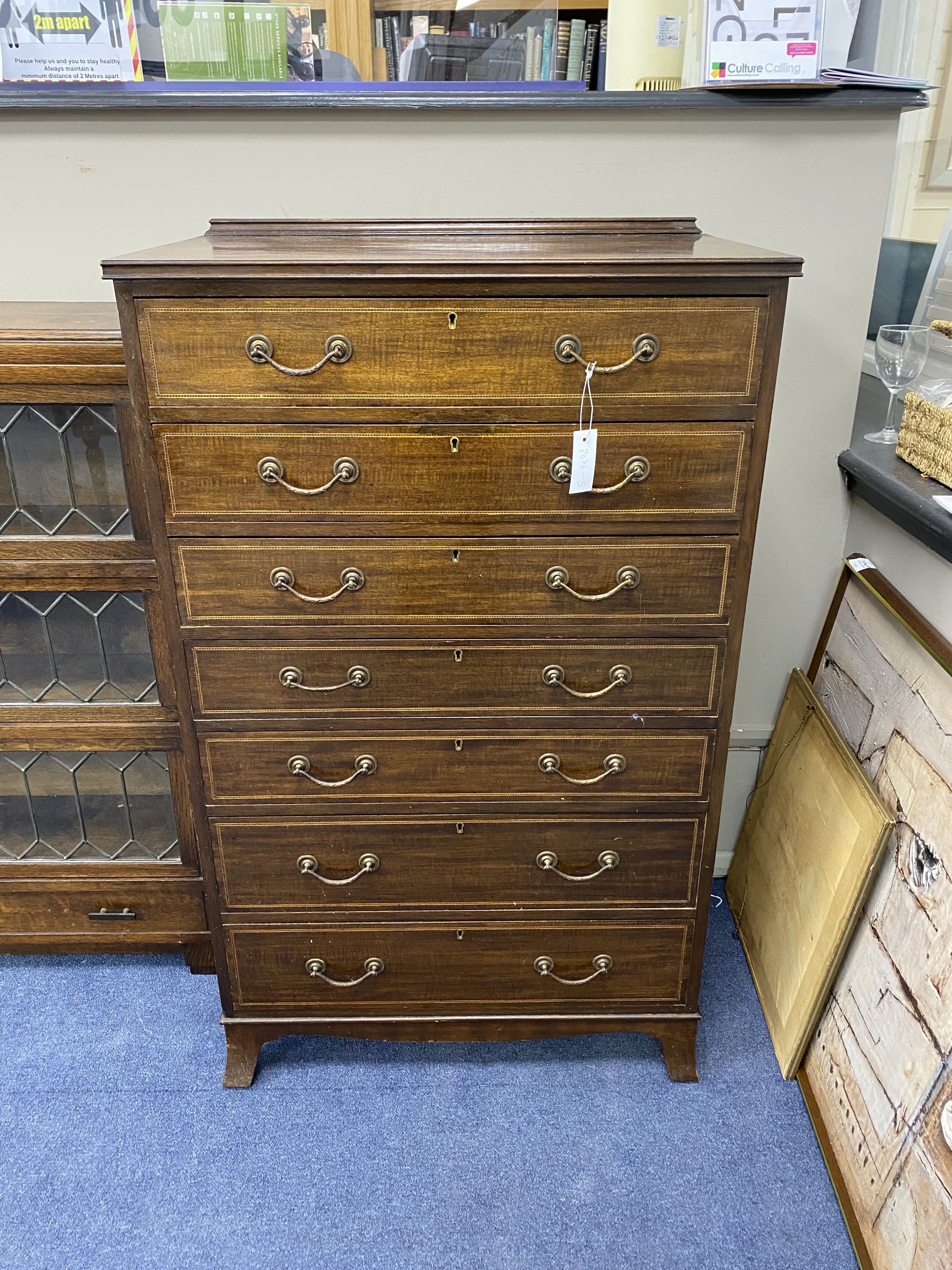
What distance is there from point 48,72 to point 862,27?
1530 mm

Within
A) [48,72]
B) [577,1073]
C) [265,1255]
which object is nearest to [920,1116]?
[577,1073]

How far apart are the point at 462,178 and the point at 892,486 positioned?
0.92 metres

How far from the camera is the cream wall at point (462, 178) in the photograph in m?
1.62

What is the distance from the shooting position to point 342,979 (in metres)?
1.61

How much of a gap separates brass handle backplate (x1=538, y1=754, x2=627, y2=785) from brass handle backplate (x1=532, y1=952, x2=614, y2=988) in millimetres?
347

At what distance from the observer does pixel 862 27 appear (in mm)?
1822

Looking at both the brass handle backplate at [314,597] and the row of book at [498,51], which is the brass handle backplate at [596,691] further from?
the row of book at [498,51]

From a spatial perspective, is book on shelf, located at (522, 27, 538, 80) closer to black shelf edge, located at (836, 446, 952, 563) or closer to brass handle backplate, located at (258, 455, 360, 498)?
black shelf edge, located at (836, 446, 952, 563)

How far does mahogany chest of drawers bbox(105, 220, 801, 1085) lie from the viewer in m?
1.20

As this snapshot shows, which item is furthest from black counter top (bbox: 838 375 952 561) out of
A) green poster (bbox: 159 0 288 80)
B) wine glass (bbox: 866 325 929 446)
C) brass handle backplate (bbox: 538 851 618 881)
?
green poster (bbox: 159 0 288 80)

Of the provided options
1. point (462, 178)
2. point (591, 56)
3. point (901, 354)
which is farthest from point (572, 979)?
point (591, 56)

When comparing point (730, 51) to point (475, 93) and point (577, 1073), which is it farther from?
point (577, 1073)

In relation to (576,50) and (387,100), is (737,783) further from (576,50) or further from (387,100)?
(576,50)

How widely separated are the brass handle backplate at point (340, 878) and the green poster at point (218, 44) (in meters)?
1.38
